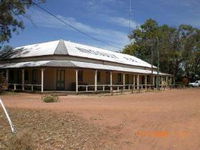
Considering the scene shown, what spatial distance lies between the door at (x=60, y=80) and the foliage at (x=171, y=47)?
26.7 m

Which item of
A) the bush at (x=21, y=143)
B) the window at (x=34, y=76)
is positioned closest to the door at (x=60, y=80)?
the window at (x=34, y=76)

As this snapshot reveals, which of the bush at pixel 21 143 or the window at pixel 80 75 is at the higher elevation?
the window at pixel 80 75

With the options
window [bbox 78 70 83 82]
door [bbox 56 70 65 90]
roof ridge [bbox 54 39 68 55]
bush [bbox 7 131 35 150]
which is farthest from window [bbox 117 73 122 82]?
bush [bbox 7 131 35 150]

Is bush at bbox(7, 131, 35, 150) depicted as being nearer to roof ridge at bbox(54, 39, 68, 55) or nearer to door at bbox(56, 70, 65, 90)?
door at bbox(56, 70, 65, 90)

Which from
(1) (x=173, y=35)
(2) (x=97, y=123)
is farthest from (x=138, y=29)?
(2) (x=97, y=123)

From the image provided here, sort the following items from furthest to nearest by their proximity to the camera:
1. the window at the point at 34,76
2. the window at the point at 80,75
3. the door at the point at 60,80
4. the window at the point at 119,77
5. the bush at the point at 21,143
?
1. the window at the point at 119,77
2. the window at the point at 80,75
3. the window at the point at 34,76
4. the door at the point at 60,80
5. the bush at the point at 21,143

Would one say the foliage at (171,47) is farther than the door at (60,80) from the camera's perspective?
Yes

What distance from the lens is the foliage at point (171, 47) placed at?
5738cm

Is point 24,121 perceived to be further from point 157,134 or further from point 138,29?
point 138,29

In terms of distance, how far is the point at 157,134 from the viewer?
341 inches

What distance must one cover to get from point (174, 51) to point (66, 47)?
31.8 metres

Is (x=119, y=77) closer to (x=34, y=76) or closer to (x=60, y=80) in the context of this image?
(x=60, y=80)

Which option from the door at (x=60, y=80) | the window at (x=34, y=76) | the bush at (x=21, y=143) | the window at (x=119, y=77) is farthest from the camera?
the window at (x=119, y=77)

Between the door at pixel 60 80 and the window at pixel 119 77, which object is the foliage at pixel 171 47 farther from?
the door at pixel 60 80
